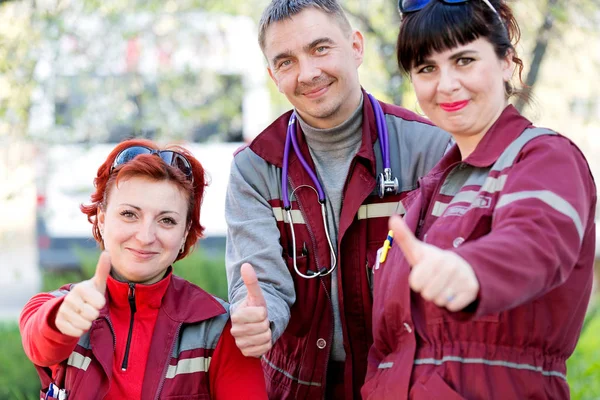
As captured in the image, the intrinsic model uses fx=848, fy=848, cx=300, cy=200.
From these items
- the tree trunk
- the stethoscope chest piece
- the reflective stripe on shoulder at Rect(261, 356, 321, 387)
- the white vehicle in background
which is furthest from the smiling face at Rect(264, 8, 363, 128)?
the white vehicle in background

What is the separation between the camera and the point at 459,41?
253 cm

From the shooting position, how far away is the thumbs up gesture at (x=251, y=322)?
9.71 ft

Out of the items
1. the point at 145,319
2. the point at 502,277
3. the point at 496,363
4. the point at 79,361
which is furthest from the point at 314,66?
the point at 502,277

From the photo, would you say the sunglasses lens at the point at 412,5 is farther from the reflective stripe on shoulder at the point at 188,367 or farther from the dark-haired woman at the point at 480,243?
the reflective stripe on shoulder at the point at 188,367

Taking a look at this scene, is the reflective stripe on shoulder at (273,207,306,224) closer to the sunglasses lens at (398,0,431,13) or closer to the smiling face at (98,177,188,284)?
the smiling face at (98,177,188,284)

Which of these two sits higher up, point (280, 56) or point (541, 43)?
point (541, 43)

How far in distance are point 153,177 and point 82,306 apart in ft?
2.48

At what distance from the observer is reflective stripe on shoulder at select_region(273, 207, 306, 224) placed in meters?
3.46

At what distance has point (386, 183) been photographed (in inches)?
132

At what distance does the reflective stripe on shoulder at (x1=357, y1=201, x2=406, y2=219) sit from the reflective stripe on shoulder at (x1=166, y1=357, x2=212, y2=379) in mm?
855

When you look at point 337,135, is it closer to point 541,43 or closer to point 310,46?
point 310,46

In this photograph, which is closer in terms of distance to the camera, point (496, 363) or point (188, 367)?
point (496, 363)

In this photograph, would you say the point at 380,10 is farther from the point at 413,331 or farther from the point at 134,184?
the point at 413,331

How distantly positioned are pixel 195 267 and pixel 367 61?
7.92 feet
